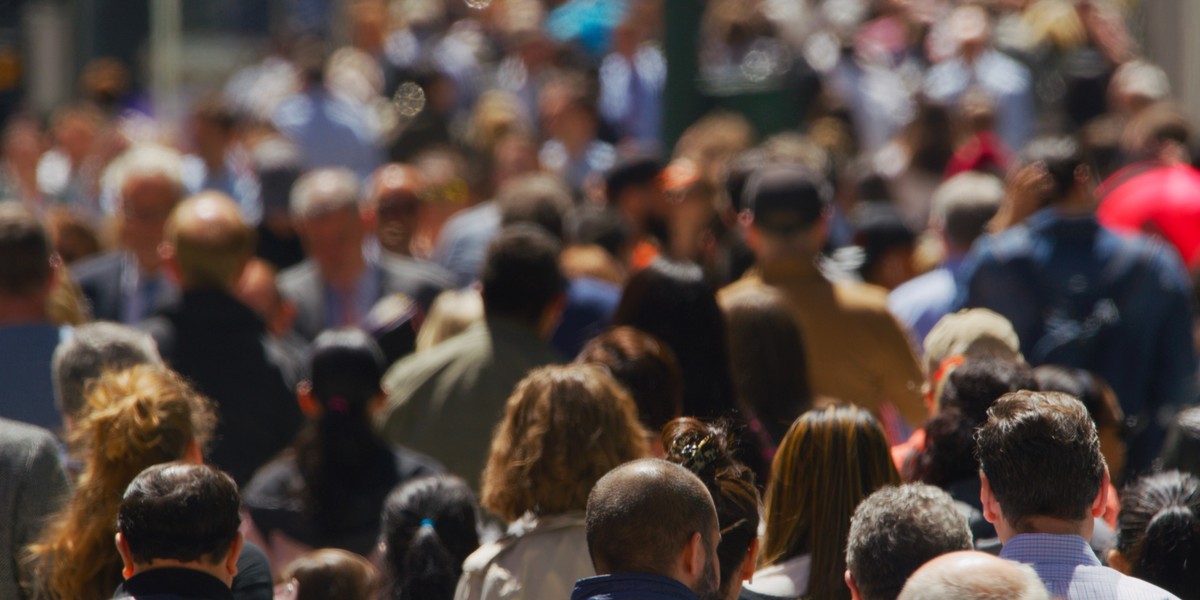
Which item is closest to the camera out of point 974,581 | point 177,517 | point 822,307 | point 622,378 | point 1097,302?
point 974,581

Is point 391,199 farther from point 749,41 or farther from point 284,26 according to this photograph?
point 284,26

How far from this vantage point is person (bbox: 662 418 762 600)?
3971 millimetres

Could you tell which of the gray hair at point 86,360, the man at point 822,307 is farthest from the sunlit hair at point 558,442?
the man at point 822,307

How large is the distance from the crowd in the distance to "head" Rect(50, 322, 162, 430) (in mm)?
11

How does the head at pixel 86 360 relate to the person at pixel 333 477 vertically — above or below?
above

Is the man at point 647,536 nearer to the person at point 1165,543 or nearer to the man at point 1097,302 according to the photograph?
the person at point 1165,543

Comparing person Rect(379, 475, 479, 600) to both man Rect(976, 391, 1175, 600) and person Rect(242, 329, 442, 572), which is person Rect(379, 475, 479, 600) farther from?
man Rect(976, 391, 1175, 600)

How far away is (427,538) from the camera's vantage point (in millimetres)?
4340

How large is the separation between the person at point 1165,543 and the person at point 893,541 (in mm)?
674

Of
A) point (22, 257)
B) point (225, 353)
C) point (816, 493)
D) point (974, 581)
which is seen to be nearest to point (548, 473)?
point (816, 493)

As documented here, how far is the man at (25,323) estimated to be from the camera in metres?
5.54

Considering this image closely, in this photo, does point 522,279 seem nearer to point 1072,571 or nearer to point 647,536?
point 647,536

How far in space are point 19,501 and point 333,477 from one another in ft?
3.21

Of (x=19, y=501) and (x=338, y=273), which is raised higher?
(x=19, y=501)
